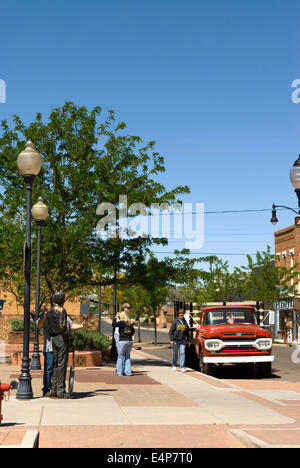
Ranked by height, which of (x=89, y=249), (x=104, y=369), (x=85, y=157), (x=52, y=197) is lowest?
(x=104, y=369)

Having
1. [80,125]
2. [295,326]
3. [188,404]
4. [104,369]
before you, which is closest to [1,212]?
[80,125]

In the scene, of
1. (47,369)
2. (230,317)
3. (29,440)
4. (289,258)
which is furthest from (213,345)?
(289,258)

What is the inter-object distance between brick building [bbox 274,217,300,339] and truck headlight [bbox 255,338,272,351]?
A: 32.5m

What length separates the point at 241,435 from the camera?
8.80 meters

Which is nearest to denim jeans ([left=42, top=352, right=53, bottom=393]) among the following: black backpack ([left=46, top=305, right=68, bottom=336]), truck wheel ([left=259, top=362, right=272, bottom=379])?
black backpack ([left=46, top=305, right=68, bottom=336])

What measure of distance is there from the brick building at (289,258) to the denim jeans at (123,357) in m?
34.0

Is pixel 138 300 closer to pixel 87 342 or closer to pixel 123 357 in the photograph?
pixel 87 342

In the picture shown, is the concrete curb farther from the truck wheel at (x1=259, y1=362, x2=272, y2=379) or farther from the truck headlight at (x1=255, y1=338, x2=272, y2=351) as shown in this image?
the truck wheel at (x1=259, y1=362, x2=272, y2=379)

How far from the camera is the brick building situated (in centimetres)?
5444

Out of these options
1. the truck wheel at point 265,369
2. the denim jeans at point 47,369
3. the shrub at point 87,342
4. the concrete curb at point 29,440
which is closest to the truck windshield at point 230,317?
the truck wheel at point 265,369

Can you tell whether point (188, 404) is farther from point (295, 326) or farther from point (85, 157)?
point (295, 326)

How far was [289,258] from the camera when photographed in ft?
189
